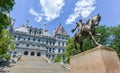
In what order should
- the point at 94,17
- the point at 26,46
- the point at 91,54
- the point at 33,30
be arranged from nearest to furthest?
1. the point at 91,54
2. the point at 94,17
3. the point at 26,46
4. the point at 33,30

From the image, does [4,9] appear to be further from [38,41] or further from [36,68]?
[38,41]

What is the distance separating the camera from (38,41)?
70.4 metres

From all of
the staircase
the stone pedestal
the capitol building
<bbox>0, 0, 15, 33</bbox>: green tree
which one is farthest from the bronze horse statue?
the capitol building

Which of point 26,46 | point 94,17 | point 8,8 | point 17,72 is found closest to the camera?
point 94,17

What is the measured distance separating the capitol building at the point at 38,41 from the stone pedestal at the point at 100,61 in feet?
183

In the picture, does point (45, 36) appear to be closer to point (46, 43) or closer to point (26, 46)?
point (46, 43)

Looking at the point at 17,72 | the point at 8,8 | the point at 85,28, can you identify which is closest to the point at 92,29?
the point at 85,28

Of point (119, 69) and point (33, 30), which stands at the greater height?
point (33, 30)

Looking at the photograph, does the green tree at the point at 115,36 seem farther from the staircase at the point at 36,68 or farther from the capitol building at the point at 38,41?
the capitol building at the point at 38,41

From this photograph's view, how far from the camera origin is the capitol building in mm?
65500

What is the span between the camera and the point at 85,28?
36.1 feet

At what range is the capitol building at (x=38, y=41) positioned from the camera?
2579 inches

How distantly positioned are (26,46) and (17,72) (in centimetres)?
4771

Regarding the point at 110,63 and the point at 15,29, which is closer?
the point at 110,63
